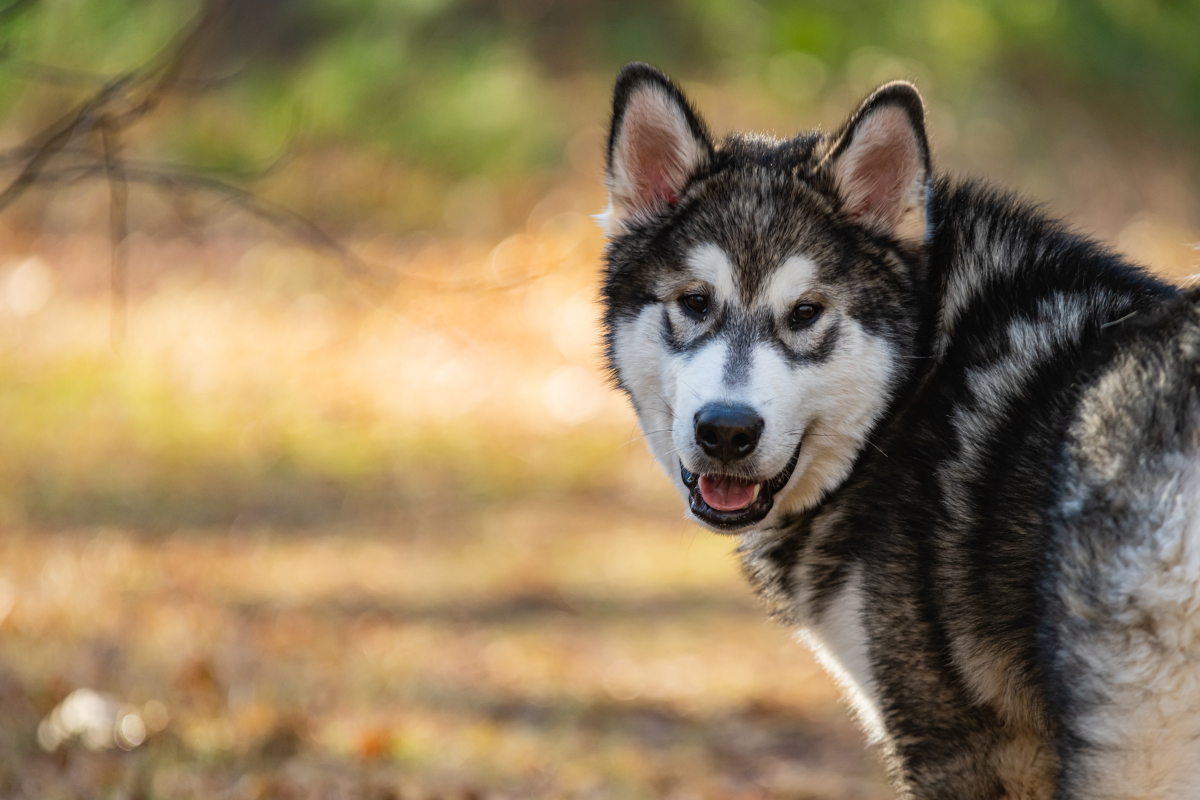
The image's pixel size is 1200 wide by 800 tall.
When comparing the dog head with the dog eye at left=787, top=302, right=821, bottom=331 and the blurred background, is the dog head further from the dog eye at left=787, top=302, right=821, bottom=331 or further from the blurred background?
the blurred background

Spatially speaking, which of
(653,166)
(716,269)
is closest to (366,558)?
(653,166)

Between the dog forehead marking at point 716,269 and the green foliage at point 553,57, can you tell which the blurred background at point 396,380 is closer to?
the green foliage at point 553,57

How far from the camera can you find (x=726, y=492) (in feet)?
11.1

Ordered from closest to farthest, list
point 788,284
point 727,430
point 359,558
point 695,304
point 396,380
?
point 727,430 < point 788,284 < point 695,304 < point 359,558 < point 396,380

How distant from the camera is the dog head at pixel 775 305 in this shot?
324 cm

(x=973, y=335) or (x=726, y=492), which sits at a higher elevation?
(x=973, y=335)

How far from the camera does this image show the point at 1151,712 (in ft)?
8.01

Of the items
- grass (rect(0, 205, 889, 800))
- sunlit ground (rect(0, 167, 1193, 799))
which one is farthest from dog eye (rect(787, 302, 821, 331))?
sunlit ground (rect(0, 167, 1193, 799))

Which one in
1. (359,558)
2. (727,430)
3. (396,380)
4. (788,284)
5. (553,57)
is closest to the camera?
(727,430)

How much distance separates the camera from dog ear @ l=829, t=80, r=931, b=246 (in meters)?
3.25

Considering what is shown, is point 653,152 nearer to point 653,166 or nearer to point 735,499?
point 653,166

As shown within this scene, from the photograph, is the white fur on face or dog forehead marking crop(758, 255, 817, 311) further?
dog forehead marking crop(758, 255, 817, 311)

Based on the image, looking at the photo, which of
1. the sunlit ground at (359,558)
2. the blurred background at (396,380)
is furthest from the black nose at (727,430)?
the blurred background at (396,380)

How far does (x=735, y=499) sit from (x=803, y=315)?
576 mm
